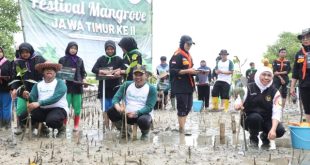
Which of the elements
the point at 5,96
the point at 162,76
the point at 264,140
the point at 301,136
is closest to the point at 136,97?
the point at 264,140

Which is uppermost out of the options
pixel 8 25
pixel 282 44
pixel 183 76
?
pixel 282 44

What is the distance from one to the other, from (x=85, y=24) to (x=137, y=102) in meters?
9.15

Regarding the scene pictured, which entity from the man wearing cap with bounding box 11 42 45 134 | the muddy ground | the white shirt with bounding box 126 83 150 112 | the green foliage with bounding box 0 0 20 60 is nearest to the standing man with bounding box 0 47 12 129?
the muddy ground

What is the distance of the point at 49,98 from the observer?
5633mm

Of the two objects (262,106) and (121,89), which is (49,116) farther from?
(262,106)

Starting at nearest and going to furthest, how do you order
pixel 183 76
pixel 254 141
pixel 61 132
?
pixel 254 141, pixel 61 132, pixel 183 76

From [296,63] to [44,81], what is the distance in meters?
4.05

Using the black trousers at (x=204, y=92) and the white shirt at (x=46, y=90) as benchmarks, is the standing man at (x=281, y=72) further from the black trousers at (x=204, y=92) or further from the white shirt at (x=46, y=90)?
the white shirt at (x=46, y=90)

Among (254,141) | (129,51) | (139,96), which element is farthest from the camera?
(129,51)

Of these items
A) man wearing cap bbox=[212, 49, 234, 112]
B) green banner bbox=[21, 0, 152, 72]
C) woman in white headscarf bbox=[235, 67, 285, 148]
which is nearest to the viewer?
woman in white headscarf bbox=[235, 67, 285, 148]

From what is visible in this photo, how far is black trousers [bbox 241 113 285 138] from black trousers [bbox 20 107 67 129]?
2.66 meters

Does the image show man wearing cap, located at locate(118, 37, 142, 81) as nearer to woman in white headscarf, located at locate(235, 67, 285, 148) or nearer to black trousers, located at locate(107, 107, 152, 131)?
black trousers, located at locate(107, 107, 152, 131)

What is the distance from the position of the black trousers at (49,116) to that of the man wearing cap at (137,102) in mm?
732

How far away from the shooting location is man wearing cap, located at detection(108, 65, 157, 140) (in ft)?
18.4
